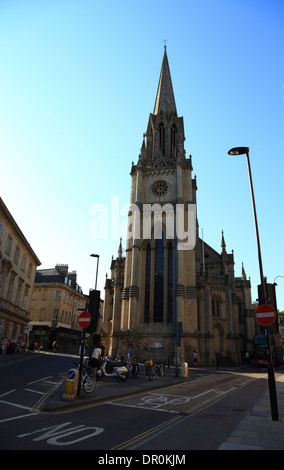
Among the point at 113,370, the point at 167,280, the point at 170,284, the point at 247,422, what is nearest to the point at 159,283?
the point at 167,280

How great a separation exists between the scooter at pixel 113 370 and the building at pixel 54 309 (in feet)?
113

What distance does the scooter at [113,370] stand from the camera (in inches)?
661

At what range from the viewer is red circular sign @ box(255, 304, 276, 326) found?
9352mm

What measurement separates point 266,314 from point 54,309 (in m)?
49.4

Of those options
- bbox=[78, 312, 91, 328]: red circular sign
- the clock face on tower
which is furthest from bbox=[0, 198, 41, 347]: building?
bbox=[78, 312, 91, 328]: red circular sign

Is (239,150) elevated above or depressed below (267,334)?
above

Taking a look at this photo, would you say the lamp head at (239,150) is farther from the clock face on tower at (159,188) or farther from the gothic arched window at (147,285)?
the clock face on tower at (159,188)

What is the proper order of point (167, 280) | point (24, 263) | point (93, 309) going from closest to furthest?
point (93, 309)
point (24, 263)
point (167, 280)

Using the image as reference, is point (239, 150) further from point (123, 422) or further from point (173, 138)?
point (173, 138)

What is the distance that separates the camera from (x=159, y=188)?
143 feet

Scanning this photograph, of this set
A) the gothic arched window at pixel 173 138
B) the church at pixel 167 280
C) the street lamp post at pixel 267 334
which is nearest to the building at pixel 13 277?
the church at pixel 167 280

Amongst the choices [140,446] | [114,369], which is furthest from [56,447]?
[114,369]

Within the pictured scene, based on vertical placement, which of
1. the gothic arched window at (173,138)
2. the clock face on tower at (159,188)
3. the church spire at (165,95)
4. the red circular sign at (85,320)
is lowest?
the red circular sign at (85,320)

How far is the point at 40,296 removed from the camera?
5525 cm
